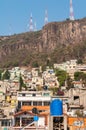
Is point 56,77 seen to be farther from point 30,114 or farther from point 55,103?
point 55,103

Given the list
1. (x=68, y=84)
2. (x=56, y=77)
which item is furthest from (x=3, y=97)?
(x=56, y=77)

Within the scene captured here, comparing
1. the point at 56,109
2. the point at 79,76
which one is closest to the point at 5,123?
the point at 56,109

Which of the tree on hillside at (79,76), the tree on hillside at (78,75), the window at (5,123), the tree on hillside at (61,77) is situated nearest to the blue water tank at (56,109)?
the window at (5,123)

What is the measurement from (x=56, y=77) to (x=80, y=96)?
2150 inches

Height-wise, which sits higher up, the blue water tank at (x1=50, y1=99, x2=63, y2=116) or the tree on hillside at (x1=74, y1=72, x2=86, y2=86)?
the tree on hillside at (x1=74, y1=72, x2=86, y2=86)

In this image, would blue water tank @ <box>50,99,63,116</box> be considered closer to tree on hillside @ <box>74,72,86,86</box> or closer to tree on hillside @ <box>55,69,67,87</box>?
tree on hillside @ <box>55,69,67,87</box>

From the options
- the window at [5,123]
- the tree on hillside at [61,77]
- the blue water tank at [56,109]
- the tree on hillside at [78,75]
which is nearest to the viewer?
the blue water tank at [56,109]

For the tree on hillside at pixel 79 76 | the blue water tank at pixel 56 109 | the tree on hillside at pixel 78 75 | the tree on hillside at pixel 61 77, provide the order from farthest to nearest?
the tree on hillside at pixel 78 75
the tree on hillside at pixel 79 76
the tree on hillside at pixel 61 77
the blue water tank at pixel 56 109

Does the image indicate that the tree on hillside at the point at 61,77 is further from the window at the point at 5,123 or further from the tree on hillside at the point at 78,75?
the window at the point at 5,123

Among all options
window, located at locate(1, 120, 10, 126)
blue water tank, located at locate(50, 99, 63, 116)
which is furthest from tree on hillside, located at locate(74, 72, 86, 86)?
blue water tank, located at locate(50, 99, 63, 116)

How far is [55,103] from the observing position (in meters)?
17.5

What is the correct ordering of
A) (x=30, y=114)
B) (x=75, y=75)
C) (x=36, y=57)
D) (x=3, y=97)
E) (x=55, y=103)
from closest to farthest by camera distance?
(x=55, y=103) → (x=30, y=114) → (x=3, y=97) → (x=75, y=75) → (x=36, y=57)

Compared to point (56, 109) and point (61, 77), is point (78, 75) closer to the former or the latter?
point (61, 77)

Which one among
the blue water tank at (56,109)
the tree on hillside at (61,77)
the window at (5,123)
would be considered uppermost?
the tree on hillside at (61,77)
